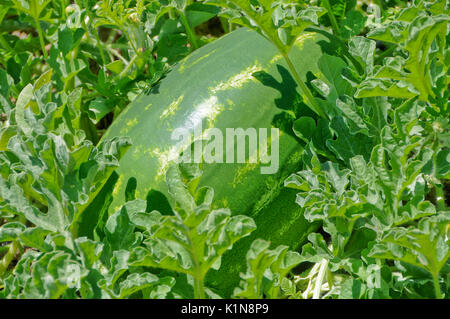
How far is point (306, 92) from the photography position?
224 centimetres

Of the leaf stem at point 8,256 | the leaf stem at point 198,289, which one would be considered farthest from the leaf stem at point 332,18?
the leaf stem at point 8,256

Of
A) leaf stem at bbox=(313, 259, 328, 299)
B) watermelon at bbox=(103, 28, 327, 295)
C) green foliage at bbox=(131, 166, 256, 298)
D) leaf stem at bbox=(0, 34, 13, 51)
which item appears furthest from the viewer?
leaf stem at bbox=(0, 34, 13, 51)

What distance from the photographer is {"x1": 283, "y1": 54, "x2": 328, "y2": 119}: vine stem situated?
7.20ft

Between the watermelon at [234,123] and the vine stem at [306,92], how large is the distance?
49mm

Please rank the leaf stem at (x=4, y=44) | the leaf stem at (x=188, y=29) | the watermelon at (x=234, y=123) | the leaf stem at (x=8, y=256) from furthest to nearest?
the leaf stem at (x=4, y=44) < the leaf stem at (x=188, y=29) < the leaf stem at (x=8, y=256) < the watermelon at (x=234, y=123)

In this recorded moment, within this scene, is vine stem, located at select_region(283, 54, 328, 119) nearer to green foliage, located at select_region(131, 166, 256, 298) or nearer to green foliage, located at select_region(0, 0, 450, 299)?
green foliage, located at select_region(0, 0, 450, 299)

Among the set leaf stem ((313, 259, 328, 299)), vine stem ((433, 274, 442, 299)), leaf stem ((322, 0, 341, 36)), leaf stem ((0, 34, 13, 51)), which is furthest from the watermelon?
leaf stem ((0, 34, 13, 51))

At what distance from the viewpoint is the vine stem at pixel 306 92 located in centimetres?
220

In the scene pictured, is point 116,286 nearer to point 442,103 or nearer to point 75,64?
point 75,64

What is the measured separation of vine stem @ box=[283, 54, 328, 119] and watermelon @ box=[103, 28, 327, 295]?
0.05 m

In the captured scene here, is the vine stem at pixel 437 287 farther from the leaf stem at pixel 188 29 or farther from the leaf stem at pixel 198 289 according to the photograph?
the leaf stem at pixel 188 29
